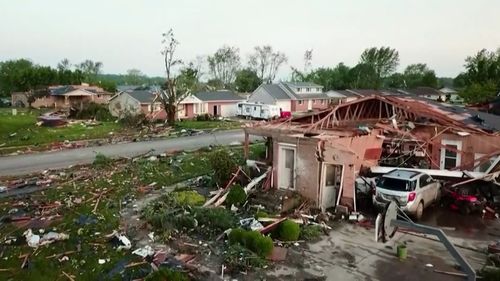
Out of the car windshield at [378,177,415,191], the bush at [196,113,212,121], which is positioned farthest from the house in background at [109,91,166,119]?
the car windshield at [378,177,415,191]

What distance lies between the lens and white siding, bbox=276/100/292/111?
58.3m

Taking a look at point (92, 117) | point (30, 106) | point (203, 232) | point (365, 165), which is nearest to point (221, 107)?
point (92, 117)

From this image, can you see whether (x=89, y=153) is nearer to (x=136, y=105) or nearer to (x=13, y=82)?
(x=136, y=105)

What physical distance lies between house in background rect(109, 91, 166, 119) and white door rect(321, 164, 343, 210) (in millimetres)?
34619

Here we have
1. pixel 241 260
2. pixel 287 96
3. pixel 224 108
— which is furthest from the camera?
pixel 287 96

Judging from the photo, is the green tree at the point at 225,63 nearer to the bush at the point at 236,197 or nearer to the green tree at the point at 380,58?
the green tree at the point at 380,58

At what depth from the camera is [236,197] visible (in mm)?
15812

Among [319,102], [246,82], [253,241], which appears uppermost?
[246,82]

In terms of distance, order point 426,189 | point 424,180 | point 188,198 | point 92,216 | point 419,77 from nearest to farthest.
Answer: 1. point 92,216
2. point 426,189
3. point 424,180
4. point 188,198
5. point 419,77

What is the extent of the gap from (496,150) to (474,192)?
2.21 meters

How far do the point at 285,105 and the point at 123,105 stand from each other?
74.1ft

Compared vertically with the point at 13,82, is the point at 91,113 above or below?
below

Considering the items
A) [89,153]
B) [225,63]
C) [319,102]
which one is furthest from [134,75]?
[89,153]

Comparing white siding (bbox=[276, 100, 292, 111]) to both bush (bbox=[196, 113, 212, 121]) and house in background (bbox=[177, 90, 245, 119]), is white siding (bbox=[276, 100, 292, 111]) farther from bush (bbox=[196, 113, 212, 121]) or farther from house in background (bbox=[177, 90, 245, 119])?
bush (bbox=[196, 113, 212, 121])
